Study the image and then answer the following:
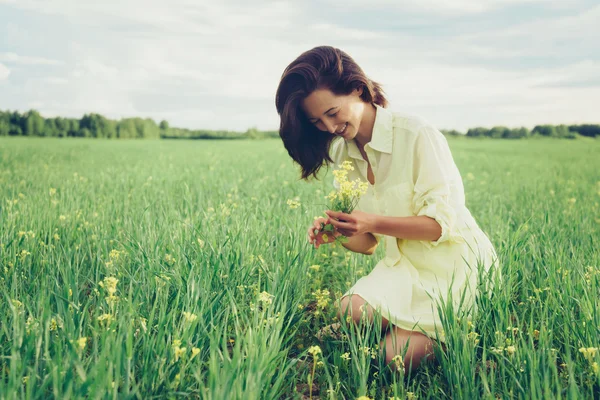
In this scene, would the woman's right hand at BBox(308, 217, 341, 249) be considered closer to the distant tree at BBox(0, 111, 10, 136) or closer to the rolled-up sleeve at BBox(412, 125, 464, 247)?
the rolled-up sleeve at BBox(412, 125, 464, 247)

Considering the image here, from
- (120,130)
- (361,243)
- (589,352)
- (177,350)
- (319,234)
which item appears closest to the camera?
(177,350)

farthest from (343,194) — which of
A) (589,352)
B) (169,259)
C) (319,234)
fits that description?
(589,352)

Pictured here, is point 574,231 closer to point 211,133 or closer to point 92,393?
point 92,393

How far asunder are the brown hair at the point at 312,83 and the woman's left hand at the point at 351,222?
25.1 inches

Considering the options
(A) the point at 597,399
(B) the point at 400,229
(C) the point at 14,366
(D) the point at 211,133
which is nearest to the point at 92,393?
(C) the point at 14,366

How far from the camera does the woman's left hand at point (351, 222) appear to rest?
248 centimetres

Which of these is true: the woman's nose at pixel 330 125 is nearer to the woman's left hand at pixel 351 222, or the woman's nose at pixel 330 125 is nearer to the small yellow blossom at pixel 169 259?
the woman's left hand at pixel 351 222

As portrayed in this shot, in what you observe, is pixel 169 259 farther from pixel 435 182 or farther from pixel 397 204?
pixel 435 182

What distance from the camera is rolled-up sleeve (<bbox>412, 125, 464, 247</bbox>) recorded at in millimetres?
2641

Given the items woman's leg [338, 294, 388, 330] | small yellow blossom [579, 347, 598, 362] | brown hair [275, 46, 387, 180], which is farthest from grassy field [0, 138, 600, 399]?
brown hair [275, 46, 387, 180]

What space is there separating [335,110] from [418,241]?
0.86 m

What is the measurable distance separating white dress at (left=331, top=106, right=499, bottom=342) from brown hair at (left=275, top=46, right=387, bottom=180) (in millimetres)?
219

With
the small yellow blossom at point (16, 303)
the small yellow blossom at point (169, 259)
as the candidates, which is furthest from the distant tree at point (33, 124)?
the small yellow blossom at point (16, 303)

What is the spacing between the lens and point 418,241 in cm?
283
